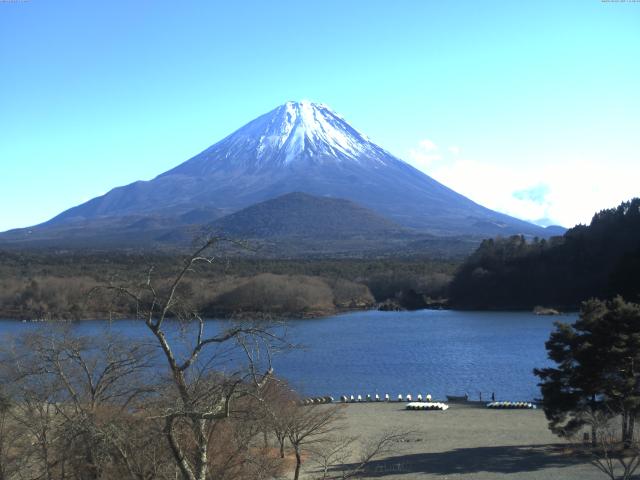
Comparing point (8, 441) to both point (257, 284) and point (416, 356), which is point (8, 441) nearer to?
point (416, 356)

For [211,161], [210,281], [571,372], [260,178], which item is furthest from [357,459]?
[211,161]

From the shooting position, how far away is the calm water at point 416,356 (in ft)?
71.3

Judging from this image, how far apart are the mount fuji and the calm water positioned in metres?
62.9

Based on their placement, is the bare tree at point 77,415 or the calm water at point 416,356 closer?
the bare tree at point 77,415

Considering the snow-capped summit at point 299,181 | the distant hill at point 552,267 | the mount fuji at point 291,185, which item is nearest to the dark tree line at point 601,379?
the distant hill at point 552,267

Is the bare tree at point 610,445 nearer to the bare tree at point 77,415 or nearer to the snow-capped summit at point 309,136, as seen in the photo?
the bare tree at point 77,415

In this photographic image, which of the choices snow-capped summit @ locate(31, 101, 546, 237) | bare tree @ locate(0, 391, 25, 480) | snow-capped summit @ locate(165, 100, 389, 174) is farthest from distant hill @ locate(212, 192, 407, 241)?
bare tree @ locate(0, 391, 25, 480)

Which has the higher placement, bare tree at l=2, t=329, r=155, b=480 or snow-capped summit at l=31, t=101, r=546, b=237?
snow-capped summit at l=31, t=101, r=546, b=237

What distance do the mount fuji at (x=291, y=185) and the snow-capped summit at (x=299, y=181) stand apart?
6.2 inches

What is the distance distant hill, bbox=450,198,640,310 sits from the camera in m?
46.1

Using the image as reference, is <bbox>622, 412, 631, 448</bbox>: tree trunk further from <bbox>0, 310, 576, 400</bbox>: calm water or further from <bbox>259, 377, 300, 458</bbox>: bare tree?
<bbox>0, 310, 576, 400</bbox>: calm water

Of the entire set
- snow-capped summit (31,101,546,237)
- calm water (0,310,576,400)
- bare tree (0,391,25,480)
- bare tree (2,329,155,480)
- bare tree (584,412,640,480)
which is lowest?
calm water (0,310,576,400)

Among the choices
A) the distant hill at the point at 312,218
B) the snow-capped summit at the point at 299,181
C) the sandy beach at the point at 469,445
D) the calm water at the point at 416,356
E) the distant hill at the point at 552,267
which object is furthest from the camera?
the snow-capped summit at the point at 299,181

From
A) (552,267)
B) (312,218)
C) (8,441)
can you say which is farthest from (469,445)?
(312,218)
